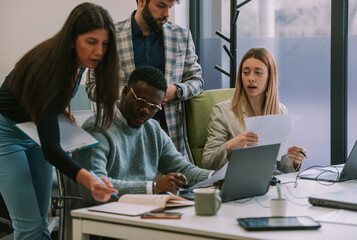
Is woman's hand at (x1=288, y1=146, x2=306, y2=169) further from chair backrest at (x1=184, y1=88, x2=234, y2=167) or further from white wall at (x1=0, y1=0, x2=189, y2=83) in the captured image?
white wall at (x1=0, y1=0, x2=189, y2=83)

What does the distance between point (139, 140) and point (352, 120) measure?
1903 mm

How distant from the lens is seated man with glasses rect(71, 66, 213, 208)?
1.75 meters

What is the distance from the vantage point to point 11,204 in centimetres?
196

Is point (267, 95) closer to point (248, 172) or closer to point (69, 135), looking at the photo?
point (248, 172)

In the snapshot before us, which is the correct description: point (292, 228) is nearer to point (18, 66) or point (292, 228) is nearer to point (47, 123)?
point (47, 123)

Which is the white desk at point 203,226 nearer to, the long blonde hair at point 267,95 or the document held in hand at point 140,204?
the document held in hand at point 140,204

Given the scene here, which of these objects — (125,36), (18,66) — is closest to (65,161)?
(18,66)

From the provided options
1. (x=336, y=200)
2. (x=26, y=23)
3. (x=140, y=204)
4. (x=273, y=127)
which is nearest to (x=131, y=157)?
(x=140, y=204)

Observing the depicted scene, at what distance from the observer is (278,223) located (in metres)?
1.32

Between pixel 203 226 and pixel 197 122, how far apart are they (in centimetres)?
→ 138

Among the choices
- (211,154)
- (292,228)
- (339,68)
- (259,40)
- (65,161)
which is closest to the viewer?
(292,228)

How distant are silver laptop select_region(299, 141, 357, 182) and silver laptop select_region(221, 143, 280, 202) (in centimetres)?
42

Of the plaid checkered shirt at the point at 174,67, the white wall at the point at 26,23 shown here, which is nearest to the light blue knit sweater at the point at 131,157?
the plaid checkered shirt at the point at 174,67

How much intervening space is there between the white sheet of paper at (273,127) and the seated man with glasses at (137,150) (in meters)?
0.26
